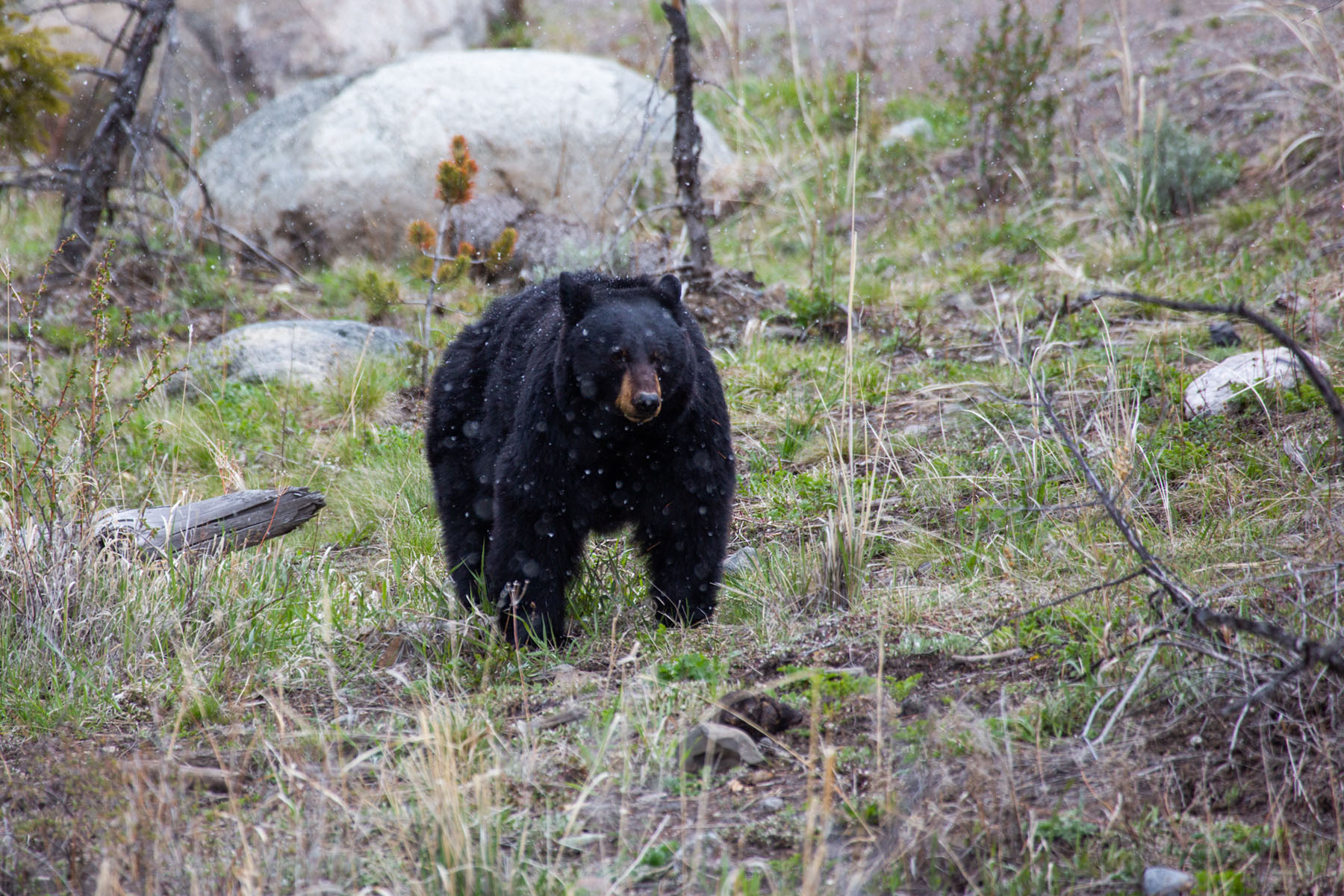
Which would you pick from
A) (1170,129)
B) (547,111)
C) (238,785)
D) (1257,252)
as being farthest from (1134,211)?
(238,785)

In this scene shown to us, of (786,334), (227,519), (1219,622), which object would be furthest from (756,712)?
(786,334)

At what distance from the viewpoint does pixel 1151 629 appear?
2.57m

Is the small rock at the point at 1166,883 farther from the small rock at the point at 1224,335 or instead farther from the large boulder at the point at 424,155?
the large boulder at the point at 424,155

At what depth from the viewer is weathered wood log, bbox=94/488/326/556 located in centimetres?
395

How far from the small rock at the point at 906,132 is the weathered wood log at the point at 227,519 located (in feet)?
24.1

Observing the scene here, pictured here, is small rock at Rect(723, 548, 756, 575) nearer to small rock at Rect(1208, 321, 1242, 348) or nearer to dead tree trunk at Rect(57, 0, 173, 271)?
small rock at Rect(1208, 321, 1242, 348)

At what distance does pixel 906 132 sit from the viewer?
10305 millimetres

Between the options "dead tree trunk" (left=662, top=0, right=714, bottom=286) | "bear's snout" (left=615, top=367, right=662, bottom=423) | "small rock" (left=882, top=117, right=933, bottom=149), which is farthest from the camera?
"small rock" (left=882, top=117, right=933, bottom=149)

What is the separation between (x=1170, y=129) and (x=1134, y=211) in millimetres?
698

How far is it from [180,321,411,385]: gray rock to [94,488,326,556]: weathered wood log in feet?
7.00

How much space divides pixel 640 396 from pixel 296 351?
4.03 metres

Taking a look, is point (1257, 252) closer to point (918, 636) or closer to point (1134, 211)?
point (1134, 211)

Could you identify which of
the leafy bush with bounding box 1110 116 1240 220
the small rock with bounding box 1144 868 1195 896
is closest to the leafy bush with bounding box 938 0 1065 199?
the leafy bush with bounding box 1110 116 1240 220

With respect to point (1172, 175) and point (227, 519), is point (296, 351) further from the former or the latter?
point (1172, 175)
